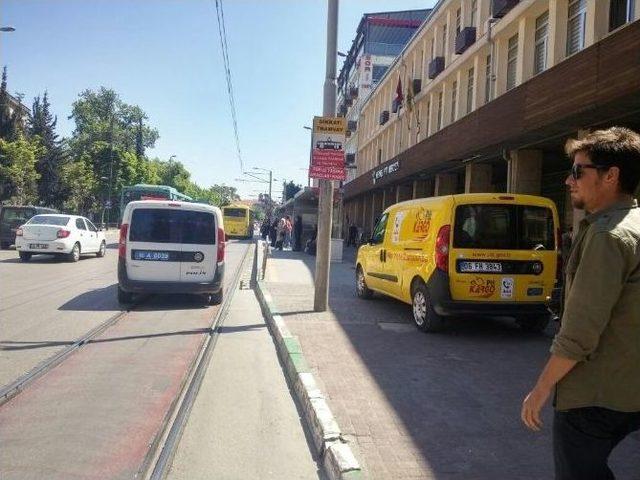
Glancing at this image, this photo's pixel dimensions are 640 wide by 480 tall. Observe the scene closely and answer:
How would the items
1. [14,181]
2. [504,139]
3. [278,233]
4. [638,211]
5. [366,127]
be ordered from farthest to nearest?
1. [366,127]
2. [14,181]
3. [278,233]
4. [504,139]
5. [638,211]

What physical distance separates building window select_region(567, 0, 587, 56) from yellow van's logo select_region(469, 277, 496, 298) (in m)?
8.36

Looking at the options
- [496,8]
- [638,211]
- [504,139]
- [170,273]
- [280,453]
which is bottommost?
[280,453]

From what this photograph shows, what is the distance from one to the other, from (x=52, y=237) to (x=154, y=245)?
29.9ft

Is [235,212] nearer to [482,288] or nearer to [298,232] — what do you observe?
[298,232]

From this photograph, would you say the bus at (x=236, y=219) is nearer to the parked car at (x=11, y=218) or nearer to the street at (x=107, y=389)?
the parked car at (x=11, y=218)

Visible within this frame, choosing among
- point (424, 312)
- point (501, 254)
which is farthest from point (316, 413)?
point (501, 254)

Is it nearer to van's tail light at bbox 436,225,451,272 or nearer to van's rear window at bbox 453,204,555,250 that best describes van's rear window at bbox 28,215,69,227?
van's tail light at bbox 436,225,451,272

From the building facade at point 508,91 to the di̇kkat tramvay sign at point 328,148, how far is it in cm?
456

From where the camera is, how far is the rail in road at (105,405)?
12.2 feet

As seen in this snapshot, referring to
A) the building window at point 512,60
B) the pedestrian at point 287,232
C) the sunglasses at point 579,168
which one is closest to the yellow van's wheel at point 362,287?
the building window at point 512,60

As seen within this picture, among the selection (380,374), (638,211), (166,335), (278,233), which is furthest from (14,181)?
(638,211)

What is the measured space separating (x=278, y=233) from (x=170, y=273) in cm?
1947

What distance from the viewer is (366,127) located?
4069 cm

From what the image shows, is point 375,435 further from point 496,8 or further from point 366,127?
point 366,127
